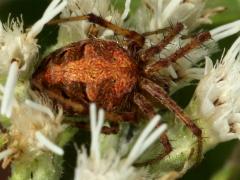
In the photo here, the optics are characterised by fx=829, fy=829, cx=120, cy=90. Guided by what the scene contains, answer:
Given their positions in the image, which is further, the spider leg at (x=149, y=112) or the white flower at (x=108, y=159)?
the spider leg at (x=149, y=112)

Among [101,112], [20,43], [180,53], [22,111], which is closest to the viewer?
[101,112]

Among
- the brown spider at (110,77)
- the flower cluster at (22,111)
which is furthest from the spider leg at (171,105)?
the flower cluster at (22,111)

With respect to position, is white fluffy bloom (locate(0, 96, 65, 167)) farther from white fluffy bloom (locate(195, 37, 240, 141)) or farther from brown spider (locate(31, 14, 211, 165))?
white fluffy bloom (locate(195, 37, 240, 141))

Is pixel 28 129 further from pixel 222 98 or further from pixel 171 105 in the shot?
pixel 222 98

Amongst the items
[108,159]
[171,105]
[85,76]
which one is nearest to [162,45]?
[171,105]

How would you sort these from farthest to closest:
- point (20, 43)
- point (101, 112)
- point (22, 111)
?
point (20, 43)
point (22, 111)
point (101, 112)

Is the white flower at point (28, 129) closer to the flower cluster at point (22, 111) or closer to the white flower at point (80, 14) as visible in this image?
the flower cluster at point (22, 111)

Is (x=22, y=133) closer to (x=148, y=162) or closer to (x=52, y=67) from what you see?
(x=52, y=67)
